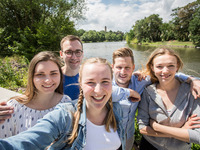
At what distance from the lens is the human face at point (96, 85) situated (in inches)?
49.7

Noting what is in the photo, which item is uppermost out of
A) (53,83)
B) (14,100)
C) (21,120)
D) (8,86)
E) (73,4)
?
(73,4)

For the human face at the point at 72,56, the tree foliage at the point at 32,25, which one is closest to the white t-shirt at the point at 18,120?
the human face at the point at 72,56

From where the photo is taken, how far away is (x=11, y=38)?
46.5 ft

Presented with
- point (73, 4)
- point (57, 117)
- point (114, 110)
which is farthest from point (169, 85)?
point (73, 4)

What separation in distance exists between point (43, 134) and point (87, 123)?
446mm

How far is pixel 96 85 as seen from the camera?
1.27 m

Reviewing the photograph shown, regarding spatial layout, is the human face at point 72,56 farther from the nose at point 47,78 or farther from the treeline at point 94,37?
the treeline at point 94,37

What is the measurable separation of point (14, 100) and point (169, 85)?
2171mm

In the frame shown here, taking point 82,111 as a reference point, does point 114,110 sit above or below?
below

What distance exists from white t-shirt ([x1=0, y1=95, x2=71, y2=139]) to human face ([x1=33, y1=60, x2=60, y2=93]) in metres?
0.29

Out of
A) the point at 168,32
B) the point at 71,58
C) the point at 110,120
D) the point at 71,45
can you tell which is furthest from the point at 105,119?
the point at 168,32

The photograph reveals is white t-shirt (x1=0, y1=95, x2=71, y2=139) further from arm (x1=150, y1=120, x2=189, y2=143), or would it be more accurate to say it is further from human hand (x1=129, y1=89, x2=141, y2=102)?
arm (x1=150, y1=120, x2=189, y2=143)

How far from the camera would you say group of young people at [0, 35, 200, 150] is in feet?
3.99

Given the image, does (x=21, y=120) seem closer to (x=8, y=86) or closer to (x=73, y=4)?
(x=8, y=86)
